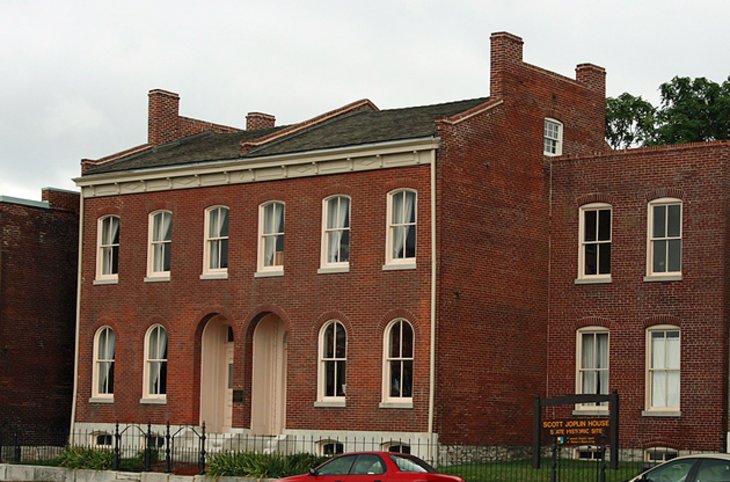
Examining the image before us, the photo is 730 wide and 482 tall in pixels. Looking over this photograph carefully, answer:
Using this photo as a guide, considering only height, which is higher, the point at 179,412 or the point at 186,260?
the point at 186,260

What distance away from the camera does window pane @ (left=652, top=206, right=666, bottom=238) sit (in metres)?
41.7

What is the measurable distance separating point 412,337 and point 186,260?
900 cm

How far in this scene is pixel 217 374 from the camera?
45.7 m

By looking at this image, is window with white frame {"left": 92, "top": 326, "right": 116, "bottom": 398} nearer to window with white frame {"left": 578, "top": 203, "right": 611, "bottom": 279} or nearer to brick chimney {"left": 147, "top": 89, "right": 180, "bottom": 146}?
brick chimney {"left": 147, "top": 89, "right": 180, "bottom": 146}

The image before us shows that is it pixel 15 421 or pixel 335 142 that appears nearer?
pixel 335 142

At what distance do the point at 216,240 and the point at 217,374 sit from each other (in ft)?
13.8

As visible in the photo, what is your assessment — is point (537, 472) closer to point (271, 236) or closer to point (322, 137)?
point (271, 236)

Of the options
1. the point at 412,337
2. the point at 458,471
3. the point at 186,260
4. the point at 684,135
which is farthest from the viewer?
the point at 684,135

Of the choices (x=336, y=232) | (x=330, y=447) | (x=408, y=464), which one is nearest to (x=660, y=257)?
(x=336, y=232)

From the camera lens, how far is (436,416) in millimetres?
39156

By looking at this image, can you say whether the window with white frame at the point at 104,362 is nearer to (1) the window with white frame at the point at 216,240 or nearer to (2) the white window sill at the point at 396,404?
(1) the window with white frame at the point at 216,240

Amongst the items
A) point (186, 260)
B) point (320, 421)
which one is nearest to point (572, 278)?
point (320, 421)

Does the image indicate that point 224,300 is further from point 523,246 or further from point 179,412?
point 523,246

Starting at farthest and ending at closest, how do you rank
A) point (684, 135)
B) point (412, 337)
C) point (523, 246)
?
point (684, 135) → point (523, 246) → point (412, 337)
